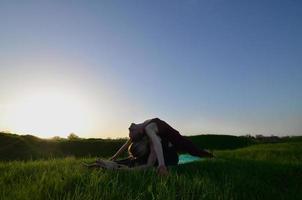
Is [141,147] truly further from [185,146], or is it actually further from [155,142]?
[185,146]

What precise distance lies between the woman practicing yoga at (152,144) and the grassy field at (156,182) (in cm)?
65

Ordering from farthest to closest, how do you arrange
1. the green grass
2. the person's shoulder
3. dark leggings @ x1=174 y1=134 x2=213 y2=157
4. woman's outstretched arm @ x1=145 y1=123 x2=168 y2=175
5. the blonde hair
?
the green grass
dark leggings @ x1=174 y1=134 x2=213 y2=157
the blonde hair
the person's shoulder
woman's outstretched arm @ x1=145 y1=123 x2=168 y2=175

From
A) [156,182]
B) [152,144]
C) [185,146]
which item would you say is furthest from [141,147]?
[156,182]

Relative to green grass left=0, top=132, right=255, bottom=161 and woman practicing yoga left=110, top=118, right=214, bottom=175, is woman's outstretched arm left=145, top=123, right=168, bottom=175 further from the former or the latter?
green grass left=0, top=132, right=255, bottom=161

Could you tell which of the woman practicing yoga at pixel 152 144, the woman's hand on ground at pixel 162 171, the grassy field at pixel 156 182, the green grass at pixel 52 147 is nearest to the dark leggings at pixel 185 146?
the woman practicing yoga at pixel 152 144

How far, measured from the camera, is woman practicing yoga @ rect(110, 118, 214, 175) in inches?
344

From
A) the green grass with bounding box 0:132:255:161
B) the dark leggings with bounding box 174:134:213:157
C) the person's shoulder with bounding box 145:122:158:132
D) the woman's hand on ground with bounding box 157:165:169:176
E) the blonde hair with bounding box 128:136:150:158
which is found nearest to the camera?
the woman's hand on ground with bounding box 157:165:169:176

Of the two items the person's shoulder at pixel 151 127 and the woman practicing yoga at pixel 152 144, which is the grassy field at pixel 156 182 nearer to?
the woman practicing yoga at pixel 152 144

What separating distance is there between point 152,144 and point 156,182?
2632 millimetres

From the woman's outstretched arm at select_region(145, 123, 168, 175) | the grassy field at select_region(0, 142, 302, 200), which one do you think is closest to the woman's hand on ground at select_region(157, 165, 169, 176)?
the woman's outstretched arm at select_region(145, 123, 168, 175)

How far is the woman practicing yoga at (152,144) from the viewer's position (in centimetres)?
873

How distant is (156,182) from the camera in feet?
20.7

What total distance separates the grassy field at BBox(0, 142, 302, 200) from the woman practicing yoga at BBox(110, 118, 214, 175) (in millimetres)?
648

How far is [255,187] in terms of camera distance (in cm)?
762
